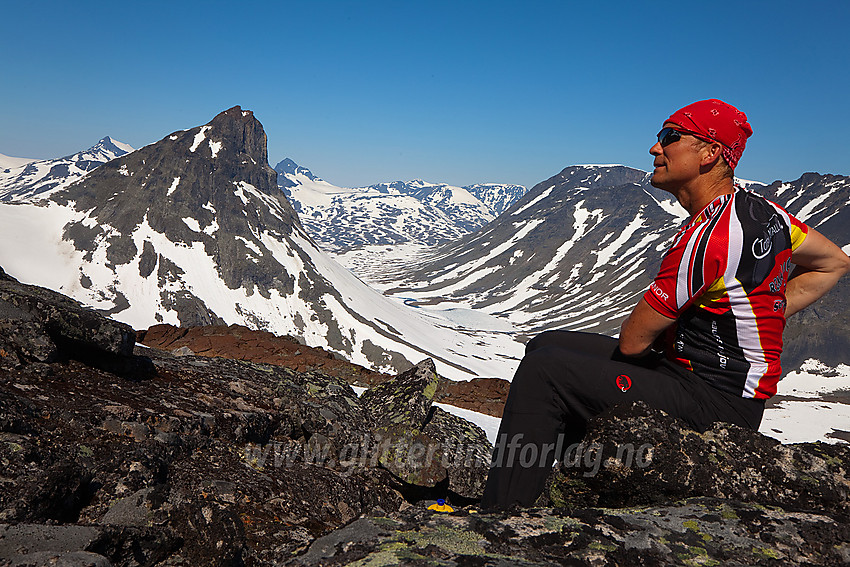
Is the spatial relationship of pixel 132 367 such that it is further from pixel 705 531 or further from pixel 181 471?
pixel 705 531

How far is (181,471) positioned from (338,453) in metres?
3.54

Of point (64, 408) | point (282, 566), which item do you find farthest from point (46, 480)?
point (282, 566)

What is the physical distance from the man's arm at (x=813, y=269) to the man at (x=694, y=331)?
0.10ft

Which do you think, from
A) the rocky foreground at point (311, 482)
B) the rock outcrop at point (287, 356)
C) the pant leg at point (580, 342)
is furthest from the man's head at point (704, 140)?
the rock outcrop at point (287, 356)

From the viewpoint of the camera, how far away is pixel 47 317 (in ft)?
31.5

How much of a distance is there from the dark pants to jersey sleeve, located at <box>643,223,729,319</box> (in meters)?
0.92

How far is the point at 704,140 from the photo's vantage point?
5.41 m

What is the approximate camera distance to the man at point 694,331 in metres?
4.89

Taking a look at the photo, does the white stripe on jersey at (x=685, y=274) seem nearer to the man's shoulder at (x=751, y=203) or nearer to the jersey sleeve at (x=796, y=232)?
the man's shoulder at (x=751, y=203)

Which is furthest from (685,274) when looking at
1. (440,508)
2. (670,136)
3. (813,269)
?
(440,508)

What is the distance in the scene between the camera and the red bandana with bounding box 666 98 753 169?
5.38m

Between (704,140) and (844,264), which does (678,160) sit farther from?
(844,264)

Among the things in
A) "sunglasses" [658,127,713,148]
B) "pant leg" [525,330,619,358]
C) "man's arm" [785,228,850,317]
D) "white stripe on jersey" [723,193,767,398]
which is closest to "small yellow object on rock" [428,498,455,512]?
"pant leg" [525,330,619,358]

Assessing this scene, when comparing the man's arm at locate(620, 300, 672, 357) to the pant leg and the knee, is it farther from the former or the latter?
the pant leg
